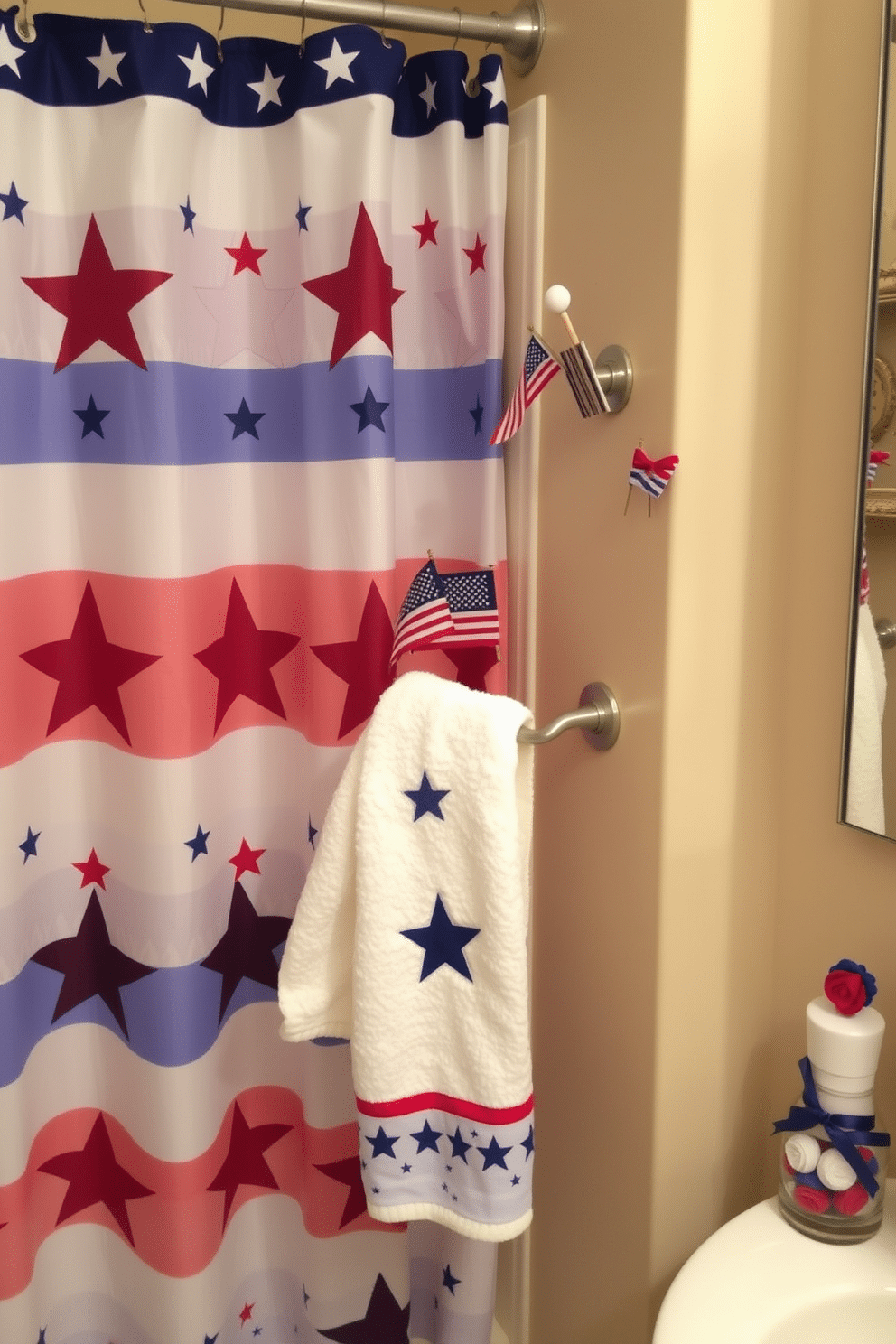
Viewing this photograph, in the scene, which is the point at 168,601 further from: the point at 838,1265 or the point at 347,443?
the point at 838,1265

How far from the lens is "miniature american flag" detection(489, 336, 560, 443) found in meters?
1.05

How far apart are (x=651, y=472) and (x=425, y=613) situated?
0.97 ft

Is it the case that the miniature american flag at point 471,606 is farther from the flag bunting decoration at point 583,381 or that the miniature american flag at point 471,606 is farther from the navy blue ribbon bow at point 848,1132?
the navy blue ribbon bow at point 848,1132

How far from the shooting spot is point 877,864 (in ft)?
3.25

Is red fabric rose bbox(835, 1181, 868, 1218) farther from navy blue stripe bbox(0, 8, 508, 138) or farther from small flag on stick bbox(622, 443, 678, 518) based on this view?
navy blue stripe bbox(0, 8, 508, 138)

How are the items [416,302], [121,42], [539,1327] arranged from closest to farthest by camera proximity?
1. [121,42]
2. [416,302]
3. [539,1327]

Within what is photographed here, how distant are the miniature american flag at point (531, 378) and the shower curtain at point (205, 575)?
0.16 meters

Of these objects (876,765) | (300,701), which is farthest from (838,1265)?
(300,701)

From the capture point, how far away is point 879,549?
937 millimetres

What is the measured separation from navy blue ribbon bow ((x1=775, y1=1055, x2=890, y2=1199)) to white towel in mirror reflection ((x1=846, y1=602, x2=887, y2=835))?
26 centimetres

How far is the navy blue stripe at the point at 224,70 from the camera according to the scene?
3.66 feet

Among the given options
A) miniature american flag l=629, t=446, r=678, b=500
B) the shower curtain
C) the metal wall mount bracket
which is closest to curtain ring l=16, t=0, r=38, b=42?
the shower curtain

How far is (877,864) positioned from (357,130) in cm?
98

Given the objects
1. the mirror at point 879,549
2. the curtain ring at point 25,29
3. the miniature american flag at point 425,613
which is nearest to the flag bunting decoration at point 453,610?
the miniature american flag at point 425,613
